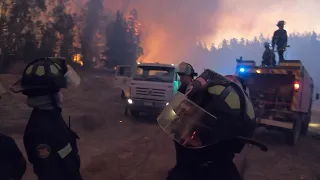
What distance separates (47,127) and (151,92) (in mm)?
10700

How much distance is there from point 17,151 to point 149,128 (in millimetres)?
9239

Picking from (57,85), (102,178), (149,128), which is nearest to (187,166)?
(57,85)

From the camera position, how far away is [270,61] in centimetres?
1215

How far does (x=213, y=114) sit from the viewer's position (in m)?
1.96

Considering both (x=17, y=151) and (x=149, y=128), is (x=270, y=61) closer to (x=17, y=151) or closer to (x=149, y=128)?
(x=149, y=128)

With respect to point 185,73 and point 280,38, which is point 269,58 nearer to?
point 280,38

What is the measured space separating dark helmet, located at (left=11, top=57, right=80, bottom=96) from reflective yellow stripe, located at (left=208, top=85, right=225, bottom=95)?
1126 mm

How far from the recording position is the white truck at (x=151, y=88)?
12864mm

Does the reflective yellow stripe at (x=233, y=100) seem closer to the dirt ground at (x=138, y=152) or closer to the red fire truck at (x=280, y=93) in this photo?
the dirt ground at (x=138, y=152)

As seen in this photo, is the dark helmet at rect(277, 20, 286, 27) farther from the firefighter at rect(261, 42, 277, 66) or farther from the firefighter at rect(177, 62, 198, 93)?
the firefighter at rect(177, 62, 198, 93)

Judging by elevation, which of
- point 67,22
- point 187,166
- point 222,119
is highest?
point 67,22

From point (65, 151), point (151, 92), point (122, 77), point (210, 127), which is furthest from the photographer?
point (122, 77)

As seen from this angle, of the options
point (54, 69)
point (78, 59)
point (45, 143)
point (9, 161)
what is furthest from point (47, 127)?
point (78, 59)

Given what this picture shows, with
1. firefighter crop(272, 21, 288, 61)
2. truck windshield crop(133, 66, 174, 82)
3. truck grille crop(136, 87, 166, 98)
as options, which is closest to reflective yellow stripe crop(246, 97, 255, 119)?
firefighter crop(272, 21, 288, 61)
